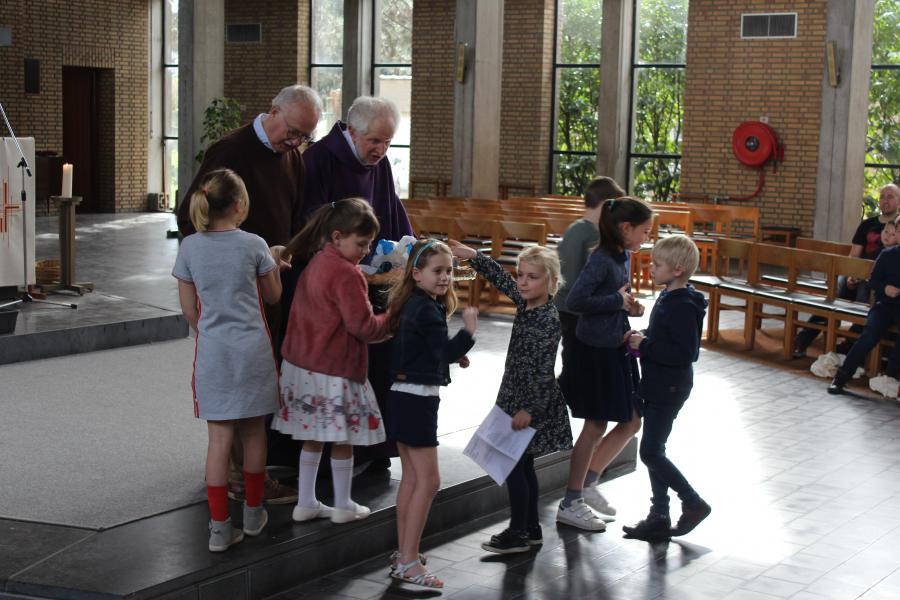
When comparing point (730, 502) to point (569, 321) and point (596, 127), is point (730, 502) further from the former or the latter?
point (596, 127)

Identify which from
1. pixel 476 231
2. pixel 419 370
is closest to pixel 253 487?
pixel 419 370

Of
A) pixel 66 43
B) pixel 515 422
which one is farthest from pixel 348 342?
pixel 66 43

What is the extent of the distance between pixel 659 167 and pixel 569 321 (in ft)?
45.3

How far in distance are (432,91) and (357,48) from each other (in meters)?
1.83

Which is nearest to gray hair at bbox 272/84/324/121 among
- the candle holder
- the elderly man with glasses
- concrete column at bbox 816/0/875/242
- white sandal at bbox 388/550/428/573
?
the elderly man with glasses

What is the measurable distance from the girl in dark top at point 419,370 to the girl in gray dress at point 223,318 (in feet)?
1.43

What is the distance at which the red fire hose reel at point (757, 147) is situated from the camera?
16.3 meters

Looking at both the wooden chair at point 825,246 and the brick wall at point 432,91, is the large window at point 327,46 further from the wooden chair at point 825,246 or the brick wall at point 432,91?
the wooden chair at point 825,246

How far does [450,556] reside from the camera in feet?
14.1

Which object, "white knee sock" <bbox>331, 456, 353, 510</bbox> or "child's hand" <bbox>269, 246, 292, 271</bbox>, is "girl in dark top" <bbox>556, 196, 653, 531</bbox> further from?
"child's hand" <bbox>269, 246, 292, 271</bbox>

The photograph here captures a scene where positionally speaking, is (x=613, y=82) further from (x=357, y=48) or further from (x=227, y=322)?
(x=227, y=322)

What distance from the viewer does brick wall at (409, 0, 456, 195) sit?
19750 mm

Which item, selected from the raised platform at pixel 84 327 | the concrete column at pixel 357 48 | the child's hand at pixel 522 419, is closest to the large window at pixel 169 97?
the concrete column at pixel 357 48

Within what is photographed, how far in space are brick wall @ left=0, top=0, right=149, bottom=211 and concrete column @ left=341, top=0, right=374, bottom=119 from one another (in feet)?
14.3
